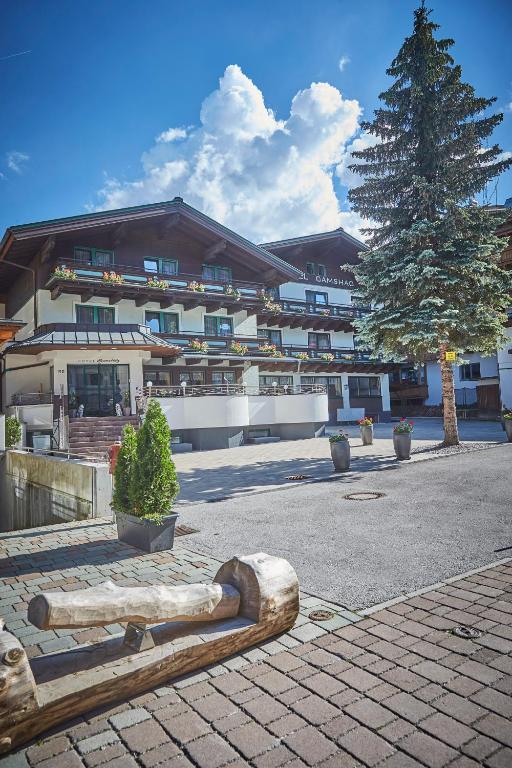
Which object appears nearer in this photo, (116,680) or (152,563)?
(116,680)

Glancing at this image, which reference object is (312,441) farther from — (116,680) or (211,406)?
(116,680)

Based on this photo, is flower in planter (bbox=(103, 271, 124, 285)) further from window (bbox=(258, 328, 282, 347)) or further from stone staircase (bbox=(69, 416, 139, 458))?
window (bbox=(258, 328, 282, 347))

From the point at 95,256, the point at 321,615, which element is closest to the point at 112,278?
the point at 95,256

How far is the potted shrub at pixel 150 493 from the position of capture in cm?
713

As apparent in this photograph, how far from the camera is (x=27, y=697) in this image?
2.87 metres

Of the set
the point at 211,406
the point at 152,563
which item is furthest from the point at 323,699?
the point at 211,406

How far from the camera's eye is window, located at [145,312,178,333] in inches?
1091

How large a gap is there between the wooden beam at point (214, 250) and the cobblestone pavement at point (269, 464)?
41.6 feet

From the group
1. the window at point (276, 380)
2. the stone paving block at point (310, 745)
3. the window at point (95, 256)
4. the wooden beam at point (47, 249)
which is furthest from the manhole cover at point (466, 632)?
the window at point (276, 380)

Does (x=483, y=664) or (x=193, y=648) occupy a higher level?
(x=193, y=648)

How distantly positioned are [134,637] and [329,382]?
1388 inches

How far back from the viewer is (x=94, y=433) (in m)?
20.6

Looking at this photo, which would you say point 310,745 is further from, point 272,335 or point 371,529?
point 272,335

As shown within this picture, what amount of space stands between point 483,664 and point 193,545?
4.63 metres
